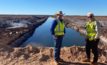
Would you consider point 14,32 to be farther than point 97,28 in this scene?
Yes

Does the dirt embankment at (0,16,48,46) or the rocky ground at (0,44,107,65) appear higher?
the rocky ground at (0,44,107,65)

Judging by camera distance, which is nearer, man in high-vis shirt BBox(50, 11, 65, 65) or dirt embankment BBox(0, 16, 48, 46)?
man in high-vis shirt BBox(50, 11, 65, 65)

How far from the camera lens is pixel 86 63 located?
296 cm

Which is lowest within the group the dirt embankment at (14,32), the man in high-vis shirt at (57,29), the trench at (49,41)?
the trench at (49,41)

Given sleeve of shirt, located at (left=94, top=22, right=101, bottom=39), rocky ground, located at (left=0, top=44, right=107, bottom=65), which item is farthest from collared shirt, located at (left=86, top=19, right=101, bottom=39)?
rocky ground, located at (left=0, top=44, right=107, bottom=65)

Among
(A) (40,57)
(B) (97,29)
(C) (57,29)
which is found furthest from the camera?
(A) (40,57)

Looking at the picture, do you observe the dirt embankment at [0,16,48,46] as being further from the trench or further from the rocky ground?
the rocky ground

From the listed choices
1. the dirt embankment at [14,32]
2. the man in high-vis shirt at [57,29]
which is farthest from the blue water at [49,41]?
the man in high-vis shirt at [57,29]

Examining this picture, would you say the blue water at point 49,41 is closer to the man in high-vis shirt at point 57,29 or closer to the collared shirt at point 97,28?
the man in high-vis shirt at point 57,29

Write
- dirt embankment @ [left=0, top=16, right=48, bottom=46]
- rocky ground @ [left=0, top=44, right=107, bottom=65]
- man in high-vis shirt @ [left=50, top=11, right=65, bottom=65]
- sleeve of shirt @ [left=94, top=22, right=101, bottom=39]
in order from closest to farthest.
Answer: sleeve of shirt @ [left=94, top=22, right=101, bottom=39] < man in high-vis shirt @ [left=50, top=11, right=65, bottom=65] < rocky ground @ [left=0, top=44, right=107, bottom=65] < dirt embankment @ [left=0, top=16, right=48, bottom=46]

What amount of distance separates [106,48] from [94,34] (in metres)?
2.41

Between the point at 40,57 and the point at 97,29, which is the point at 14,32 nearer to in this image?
the point at 40,57

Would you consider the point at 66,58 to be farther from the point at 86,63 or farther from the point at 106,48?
the point at 106,48

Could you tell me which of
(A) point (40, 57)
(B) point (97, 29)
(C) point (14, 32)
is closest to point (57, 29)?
(B) point (97, 29)
